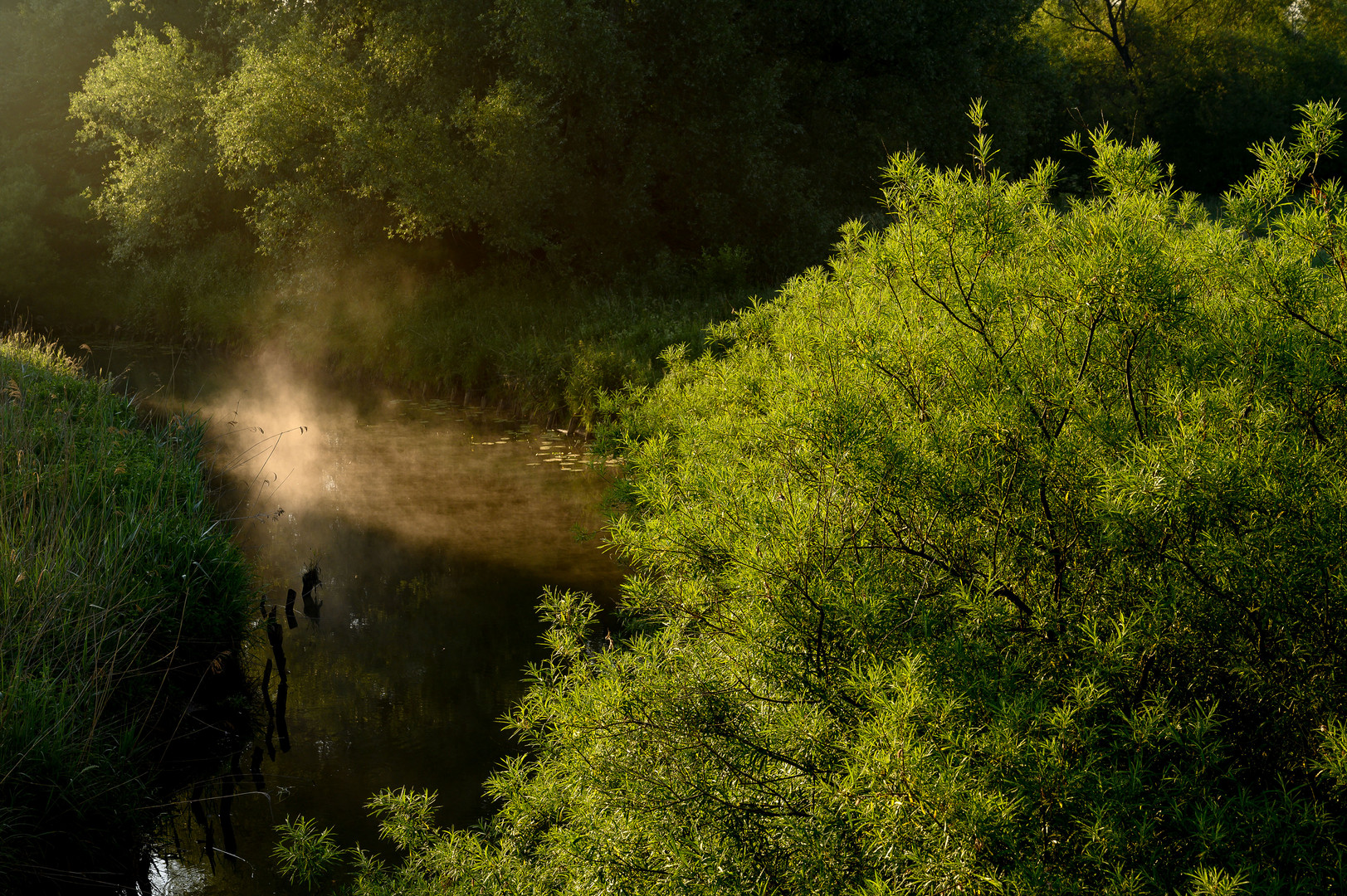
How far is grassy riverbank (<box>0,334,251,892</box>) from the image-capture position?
4980 millimetres

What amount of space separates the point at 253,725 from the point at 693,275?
14263 mm

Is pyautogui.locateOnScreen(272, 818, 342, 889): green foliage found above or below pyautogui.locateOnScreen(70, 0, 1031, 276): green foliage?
below

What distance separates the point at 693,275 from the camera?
64.4 ft

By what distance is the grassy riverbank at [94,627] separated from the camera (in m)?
4.98

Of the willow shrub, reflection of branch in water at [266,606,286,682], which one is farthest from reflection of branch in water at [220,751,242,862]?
the willow shrub

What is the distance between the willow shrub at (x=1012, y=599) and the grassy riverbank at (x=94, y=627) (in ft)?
8.46

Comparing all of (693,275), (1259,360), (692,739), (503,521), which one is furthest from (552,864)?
(693,275)

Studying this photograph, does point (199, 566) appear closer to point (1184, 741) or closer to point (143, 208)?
point (1184, 741)

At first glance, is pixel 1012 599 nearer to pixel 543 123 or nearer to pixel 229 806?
pixel 229 806

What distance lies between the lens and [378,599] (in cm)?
945

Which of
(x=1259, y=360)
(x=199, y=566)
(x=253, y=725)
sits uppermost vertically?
(x=1259, y=360)

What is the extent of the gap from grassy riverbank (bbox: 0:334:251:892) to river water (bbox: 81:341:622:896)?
0.47m

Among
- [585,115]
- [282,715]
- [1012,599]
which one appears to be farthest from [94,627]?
[585,115]

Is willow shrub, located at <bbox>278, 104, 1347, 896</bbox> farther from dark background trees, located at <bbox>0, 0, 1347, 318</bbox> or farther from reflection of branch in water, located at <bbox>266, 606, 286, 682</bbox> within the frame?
dark background trees, located at <bbox>0, 0, 1347, 318</bbox>
